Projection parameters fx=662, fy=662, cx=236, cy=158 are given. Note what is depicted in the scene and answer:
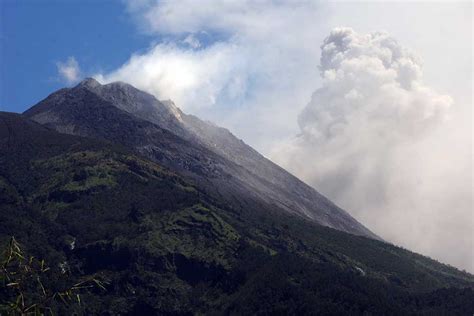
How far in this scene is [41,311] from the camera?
21.0 meters

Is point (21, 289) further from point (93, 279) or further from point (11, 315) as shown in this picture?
point (93, 279)

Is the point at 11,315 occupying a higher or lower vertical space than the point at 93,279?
lower

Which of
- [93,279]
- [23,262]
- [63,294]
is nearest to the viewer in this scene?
[63,294]

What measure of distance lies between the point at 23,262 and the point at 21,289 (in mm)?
1550

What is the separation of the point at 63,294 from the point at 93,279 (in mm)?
3246

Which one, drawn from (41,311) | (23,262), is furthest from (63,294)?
(23,262)

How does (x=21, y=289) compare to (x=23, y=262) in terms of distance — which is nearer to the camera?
(x=21, y=289)

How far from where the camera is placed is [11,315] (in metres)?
22.2

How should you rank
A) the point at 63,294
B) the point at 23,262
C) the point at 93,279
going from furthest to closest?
the point at 93,279, the point at 23,262, the point at 63,294

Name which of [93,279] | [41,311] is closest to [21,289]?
[41,311]

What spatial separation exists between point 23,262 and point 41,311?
2151 mm

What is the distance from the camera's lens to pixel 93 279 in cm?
2427

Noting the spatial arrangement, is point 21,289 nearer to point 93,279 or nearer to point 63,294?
point 63,294

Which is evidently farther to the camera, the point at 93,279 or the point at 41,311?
the point at 93,279
